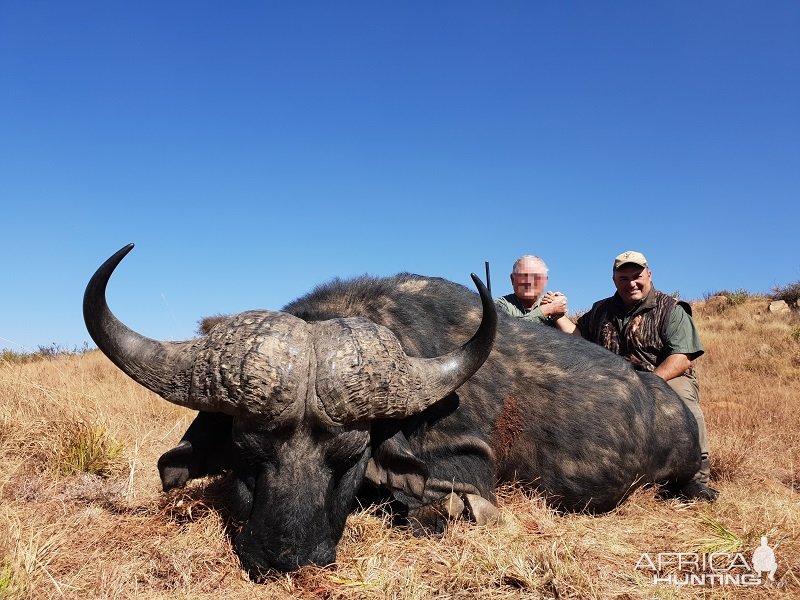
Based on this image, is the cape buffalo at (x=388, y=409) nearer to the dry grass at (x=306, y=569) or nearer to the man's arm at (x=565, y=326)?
the dry grass at (x=306, y=569)

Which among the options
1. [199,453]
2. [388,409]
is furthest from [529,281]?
[199,453]

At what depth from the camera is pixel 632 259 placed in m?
6.11

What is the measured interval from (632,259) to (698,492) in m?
2.32

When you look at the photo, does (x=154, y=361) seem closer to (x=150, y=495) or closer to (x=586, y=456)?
(x=150, y=495)

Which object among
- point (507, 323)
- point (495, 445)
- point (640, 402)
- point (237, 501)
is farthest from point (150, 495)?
point (640, 402)

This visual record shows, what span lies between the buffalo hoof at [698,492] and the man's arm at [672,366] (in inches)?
46.1

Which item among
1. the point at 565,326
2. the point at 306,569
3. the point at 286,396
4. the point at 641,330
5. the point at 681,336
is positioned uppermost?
the point at 565,326

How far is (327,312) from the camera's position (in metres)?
3.90

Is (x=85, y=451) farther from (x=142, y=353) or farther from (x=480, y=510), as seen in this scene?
(x=480, y=510)

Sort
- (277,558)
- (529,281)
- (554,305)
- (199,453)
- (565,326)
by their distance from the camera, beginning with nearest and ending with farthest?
(277,558) → (199,453) → (554,305) → (565,326) → (529,281)

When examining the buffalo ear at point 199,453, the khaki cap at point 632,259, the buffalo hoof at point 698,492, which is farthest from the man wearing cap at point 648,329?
the buffalo ear at point 199,453

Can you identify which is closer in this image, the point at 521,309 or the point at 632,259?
the point at 632,259

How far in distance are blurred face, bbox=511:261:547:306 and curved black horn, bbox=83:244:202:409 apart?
506cm

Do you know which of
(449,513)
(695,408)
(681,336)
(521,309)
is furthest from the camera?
(521,309)
